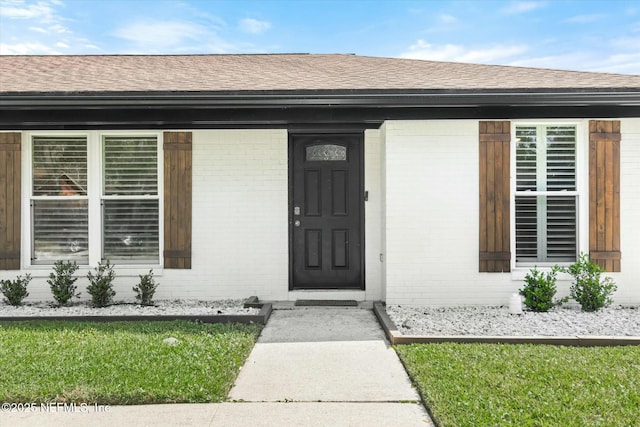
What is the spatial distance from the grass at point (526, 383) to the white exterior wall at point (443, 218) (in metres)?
1.66

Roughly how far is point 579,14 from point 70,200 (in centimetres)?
1620

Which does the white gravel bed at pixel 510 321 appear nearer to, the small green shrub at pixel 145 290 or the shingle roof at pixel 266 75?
the shingle roof at pixel 266 75

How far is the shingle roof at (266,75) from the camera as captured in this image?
571 centimetres

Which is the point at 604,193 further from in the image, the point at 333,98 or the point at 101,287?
the point at 101,287

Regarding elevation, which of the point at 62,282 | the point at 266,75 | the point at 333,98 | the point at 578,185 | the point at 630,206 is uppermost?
the point at 266,75

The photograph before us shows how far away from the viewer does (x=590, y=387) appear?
326cm

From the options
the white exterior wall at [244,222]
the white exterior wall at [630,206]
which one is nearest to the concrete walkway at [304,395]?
the white exterior wall at [244,222]

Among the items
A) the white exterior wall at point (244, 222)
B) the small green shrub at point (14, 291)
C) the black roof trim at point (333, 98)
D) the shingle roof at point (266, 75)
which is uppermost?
the shingle roof at point (266, 75)

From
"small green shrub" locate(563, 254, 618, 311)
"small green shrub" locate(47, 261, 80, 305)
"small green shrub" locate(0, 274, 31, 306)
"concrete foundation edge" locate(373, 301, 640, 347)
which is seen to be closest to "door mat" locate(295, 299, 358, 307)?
"concrete foundation edge" locate(373, 301, 640, 347)

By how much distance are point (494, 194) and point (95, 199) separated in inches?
200

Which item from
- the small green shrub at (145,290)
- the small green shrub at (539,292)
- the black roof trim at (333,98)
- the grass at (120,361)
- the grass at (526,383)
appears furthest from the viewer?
the small green shrub at (145,290)

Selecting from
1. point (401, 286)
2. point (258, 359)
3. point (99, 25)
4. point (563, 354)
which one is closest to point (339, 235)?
point (401, 286)

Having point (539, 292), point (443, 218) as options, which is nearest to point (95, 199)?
point (443, 218)

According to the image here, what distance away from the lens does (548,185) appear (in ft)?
19.6
